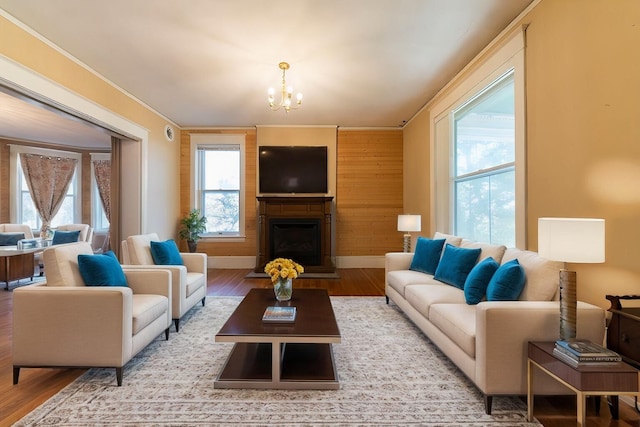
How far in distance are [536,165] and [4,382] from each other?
14.4 feet

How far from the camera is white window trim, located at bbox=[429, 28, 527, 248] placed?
2762mm

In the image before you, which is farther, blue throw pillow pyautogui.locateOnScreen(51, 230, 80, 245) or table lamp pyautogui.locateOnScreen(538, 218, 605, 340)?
blue throw pillow pyautogui.locateOnScreen(51, 230, 80, 245)

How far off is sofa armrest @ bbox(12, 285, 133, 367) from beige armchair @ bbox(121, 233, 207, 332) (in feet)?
2.95

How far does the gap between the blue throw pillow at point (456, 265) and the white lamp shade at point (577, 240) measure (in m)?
1.33

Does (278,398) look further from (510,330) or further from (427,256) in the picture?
(427,256)

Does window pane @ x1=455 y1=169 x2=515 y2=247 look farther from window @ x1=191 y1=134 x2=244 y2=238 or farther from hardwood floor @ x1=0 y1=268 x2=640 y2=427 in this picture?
window @ x1=191 y1=134 x2=244 y2=238

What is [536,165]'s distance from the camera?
2.62m

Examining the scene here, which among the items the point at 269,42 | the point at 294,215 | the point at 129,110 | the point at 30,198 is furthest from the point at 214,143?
the point at 30,198

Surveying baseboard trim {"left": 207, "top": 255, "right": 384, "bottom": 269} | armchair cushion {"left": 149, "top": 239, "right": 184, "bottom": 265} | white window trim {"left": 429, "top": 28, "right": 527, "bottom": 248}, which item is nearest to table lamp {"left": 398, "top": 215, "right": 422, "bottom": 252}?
white window trim {"left": 429, "top": 28, "right": 527, "bottom": 248}

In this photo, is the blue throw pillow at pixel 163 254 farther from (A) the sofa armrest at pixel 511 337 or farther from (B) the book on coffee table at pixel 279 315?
(A) the sofa armrest at pixel 511 337

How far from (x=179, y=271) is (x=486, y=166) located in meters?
3.56

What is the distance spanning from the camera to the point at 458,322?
2.17 meters

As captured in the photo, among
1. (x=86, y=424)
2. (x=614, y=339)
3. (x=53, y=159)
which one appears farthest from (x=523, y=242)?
(x=53, y=159)

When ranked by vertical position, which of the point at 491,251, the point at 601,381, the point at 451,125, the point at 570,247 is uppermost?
the point at 451,125
